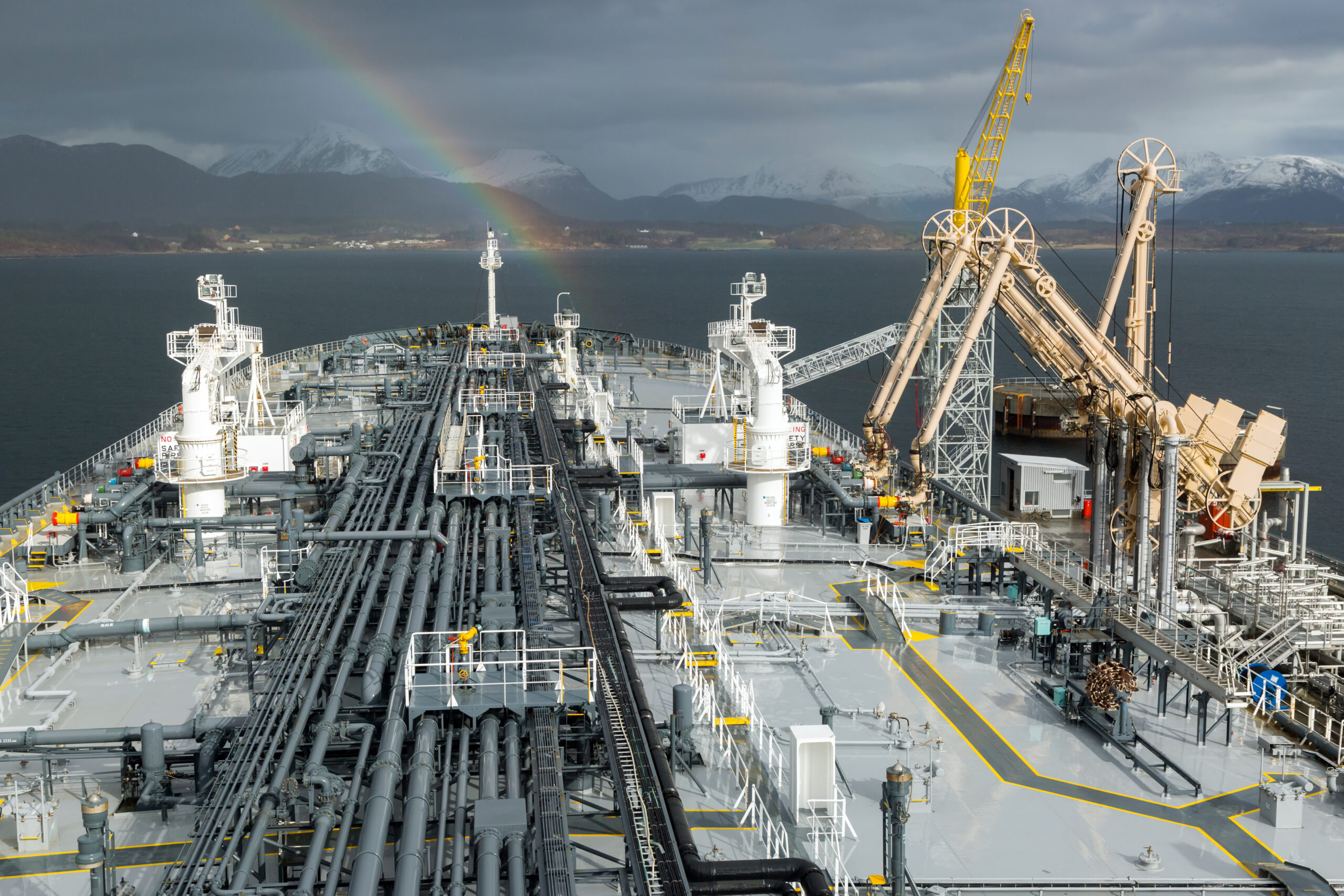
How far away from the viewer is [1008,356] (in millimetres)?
144875

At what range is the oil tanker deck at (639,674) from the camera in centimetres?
1817

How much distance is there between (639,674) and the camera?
28.9 metres

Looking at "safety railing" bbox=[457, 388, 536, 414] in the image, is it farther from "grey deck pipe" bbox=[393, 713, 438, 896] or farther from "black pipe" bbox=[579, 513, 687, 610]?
"grey deck pipe" bbox=[393, 713, 438, 896]

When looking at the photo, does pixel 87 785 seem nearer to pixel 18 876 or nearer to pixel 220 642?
pixel 18 876

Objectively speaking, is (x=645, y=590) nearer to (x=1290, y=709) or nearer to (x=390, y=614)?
(x=390, y=614)

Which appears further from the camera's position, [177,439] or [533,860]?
[177,439]

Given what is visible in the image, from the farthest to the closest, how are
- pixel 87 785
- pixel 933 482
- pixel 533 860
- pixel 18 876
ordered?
pixel 933 482, pixel 87 785, pixel 18 876, pixel 533 860

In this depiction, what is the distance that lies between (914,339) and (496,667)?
35.8 m

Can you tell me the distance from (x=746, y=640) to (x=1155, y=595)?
1186 cm

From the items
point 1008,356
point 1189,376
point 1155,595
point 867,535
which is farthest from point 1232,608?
point 1008,356

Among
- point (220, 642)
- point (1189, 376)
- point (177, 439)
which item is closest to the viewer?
point (220, 642)

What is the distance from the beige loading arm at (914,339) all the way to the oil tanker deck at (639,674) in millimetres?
420

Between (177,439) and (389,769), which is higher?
(177,439)

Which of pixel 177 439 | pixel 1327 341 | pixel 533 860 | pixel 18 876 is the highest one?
pixel 1327 341
